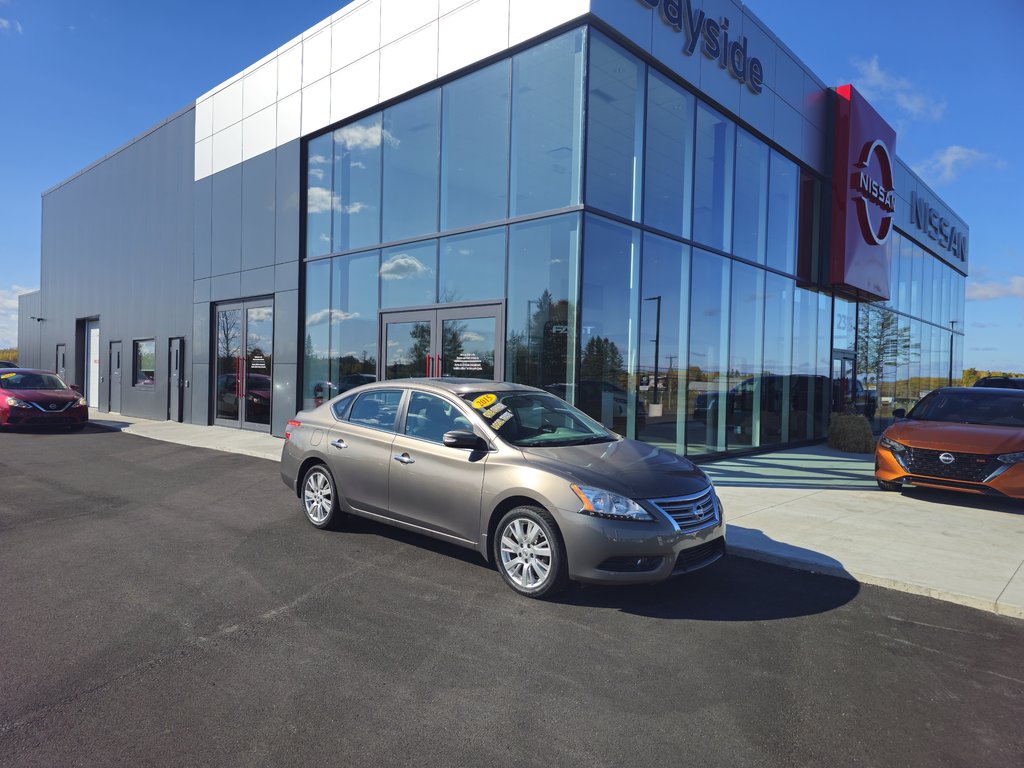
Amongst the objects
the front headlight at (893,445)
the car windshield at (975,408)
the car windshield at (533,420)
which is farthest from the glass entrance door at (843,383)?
the car windshield at (533,420)

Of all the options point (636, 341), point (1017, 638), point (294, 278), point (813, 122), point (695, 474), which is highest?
point (813, 122)

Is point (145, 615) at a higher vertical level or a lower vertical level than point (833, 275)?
lower

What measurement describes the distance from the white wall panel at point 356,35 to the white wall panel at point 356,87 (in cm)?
15

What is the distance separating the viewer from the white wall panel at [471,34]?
1073 centimetres

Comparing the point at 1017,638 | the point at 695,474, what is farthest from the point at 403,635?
the point at 1017,638

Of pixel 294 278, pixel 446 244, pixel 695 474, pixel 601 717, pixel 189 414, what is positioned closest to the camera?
pixel 601 717

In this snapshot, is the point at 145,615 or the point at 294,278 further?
the point at 294,278

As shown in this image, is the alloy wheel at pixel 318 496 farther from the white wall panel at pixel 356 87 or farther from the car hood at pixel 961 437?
A: the white wall panel at pixel 356 87

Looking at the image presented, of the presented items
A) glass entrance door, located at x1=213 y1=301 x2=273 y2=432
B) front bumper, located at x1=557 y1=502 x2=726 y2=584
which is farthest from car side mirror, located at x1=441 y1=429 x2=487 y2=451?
glass entrance door, located at x1=213 y1=301 x2=273 y2=432

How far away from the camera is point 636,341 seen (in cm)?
1052

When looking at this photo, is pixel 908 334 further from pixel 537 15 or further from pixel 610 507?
pixel 610 507

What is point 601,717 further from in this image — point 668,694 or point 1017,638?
point 1017,638

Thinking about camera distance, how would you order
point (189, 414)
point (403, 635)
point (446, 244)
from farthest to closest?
point (189, 414) → point (446, 244) → point (403, 635)

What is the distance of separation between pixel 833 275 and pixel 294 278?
42.9 ft
